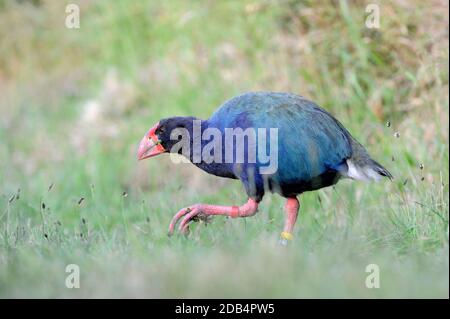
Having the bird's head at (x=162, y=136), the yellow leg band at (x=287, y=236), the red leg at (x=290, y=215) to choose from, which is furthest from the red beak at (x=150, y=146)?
the yellow leg band at (x=287, y=236)

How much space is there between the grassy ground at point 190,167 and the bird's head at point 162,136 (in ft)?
1.38

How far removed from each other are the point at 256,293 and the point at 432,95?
3748 mm

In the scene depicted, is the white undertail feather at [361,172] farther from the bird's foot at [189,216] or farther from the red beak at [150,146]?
the red beak at [150,146]

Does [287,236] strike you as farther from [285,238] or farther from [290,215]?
[290,215]

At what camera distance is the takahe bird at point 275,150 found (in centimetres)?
439

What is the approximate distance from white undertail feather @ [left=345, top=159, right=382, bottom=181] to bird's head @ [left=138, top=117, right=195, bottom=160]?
3.00 ft

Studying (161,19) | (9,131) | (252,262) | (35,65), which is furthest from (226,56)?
(252,262)

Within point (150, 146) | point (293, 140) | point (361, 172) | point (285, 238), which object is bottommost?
point (285, 238)

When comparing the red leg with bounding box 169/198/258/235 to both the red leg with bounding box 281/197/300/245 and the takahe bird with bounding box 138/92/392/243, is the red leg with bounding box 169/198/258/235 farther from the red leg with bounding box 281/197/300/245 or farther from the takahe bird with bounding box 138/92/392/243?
the red leg with bounding box 281/197/300/245

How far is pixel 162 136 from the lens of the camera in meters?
4.85

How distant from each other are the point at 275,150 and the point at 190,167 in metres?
3.83

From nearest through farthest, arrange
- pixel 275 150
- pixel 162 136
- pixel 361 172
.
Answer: pixel 275 150
pixel 361 172
pixel 162 136

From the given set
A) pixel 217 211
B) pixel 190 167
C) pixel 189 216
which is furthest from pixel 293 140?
pixel 190 167

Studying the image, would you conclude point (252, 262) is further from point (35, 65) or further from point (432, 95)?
point (35, 65)
